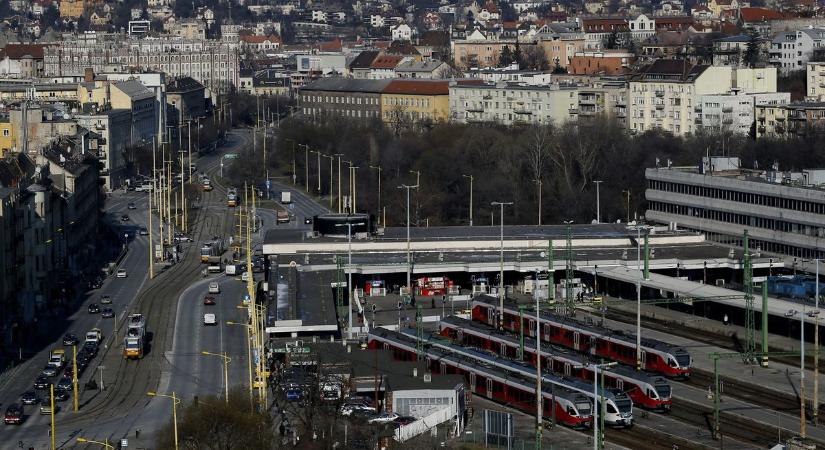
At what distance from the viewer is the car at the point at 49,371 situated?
3944 cm

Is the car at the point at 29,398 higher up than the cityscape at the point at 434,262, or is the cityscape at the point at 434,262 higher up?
the cityscape at the point at 434,262

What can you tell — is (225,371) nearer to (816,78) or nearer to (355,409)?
(355,409)

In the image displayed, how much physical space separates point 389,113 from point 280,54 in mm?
74372

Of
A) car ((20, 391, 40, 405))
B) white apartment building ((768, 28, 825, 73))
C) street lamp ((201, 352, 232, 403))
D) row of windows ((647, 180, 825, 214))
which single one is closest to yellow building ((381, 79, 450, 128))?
white apartment building ((768, 28, 825, 73))

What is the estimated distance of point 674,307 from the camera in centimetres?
4575

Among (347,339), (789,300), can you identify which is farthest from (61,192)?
(789,300)

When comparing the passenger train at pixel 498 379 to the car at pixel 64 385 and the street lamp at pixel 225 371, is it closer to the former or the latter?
the street lamp at pixel 225 371

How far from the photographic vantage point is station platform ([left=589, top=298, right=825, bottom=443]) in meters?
34.4

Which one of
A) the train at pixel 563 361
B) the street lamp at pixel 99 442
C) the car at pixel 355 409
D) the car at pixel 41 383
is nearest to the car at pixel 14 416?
the street lamp at pixel 99 442

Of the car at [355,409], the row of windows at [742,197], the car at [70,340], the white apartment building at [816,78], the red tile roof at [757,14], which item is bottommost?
the car at [70,340]

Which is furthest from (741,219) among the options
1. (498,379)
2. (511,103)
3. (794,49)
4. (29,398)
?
(794,49)

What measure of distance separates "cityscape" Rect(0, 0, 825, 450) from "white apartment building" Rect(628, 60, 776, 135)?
135 mm

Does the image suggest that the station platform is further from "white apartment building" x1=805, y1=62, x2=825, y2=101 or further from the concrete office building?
"white apartment building" x1=805, y1=62, x2=825, y2=101

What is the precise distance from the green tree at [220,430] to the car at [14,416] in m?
3.86
